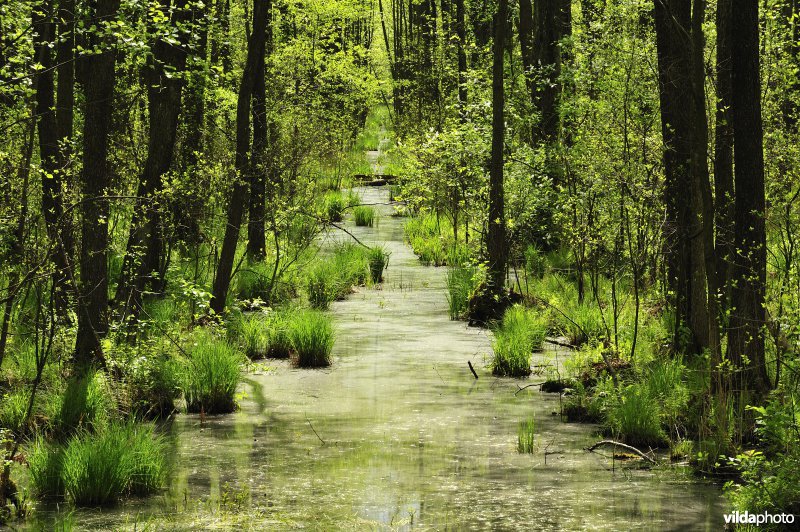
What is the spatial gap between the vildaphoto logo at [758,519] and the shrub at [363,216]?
72.5 ft

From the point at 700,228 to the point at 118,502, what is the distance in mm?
6906

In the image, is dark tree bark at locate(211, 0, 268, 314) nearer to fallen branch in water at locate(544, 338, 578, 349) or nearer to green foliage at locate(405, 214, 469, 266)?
fallen branch in water at locate(544, 338, 578, 349)

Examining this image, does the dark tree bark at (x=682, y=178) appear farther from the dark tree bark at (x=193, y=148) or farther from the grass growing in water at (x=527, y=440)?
the dark tree bark at (x=193, y=148)

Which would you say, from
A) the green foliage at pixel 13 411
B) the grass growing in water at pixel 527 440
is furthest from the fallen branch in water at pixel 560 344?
the green foliage at pixel 13 411

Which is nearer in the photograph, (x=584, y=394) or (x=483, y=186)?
(x=584, y=394)

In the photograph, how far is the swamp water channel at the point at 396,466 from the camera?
731cm

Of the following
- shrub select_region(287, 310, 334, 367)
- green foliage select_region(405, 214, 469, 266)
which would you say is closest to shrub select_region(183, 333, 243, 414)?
shrub select_region(287, 310, 334, 367)

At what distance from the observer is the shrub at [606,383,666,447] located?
9414 mm

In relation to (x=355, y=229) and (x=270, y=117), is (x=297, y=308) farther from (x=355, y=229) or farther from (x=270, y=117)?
(x=355, y=229)

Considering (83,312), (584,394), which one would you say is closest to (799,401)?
(584,394)

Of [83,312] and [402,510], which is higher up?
[83,312]

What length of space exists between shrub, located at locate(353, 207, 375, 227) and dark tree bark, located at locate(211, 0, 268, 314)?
12.4m

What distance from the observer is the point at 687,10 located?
11516 mm

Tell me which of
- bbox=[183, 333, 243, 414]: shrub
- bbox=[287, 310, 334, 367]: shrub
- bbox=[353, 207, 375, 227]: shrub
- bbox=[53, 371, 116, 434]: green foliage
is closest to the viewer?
bbox=[53, 371, 116, 434]: green foliage
